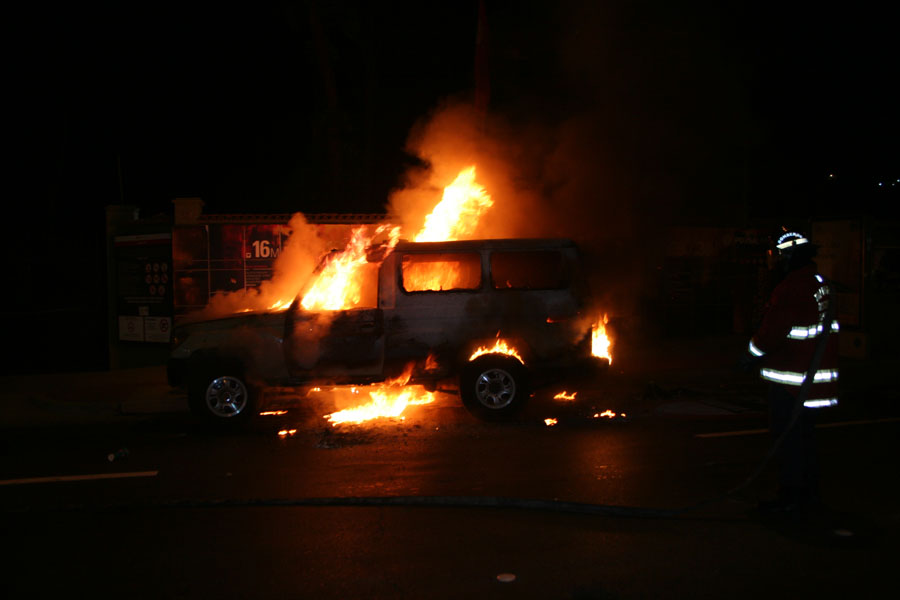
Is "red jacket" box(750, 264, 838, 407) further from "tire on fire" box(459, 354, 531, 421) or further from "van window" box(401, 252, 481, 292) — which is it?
"van window" box(401, 252, 481, 292)

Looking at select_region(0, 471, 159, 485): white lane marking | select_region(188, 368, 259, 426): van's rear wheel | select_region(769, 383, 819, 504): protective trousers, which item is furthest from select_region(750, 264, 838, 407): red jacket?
select_region(188, 368, 259, 426): van's rear wheel

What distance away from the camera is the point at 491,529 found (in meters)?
4.73

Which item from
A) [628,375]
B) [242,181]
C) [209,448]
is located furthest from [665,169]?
[242,181]

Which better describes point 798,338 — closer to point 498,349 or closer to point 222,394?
point 498,349

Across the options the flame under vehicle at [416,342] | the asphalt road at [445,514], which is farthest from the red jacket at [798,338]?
the flame under vehicle at [416,342]

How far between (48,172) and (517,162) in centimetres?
2466

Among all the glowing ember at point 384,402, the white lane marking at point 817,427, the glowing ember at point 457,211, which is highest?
the glowing ember at point 457,211

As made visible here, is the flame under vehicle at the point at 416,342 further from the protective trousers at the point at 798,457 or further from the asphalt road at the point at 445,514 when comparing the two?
the protective trousers at the point at 798,457

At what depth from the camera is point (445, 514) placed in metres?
5.04

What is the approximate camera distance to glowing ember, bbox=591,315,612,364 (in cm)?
841

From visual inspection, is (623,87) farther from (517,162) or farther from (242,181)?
(242,181)

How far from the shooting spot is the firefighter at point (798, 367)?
4.83 m

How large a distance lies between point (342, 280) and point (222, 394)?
6.25ft

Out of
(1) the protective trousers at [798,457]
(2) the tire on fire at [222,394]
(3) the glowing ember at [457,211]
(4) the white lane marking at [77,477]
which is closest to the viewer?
(1) the protective trousers at [798,457]
